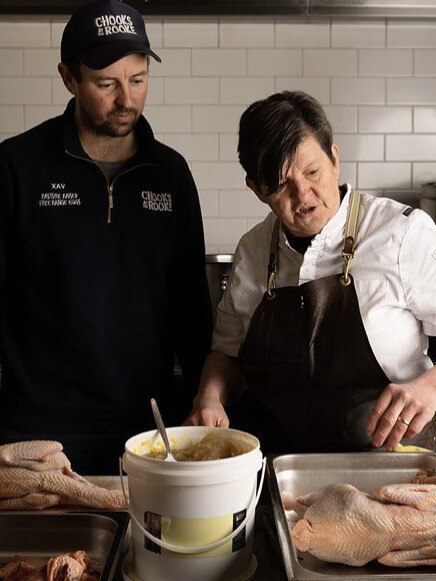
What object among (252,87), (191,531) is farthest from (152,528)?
(252,87)

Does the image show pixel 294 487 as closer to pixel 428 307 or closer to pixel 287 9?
pixel 428 307

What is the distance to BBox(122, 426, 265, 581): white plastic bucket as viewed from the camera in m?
1.14

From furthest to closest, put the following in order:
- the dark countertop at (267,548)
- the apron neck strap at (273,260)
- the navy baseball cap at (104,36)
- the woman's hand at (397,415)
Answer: the navy baseball cap at (104,36), the apron neck strap at (273,260), the woman's hand at (397,415), the dark countertop at (267,548)

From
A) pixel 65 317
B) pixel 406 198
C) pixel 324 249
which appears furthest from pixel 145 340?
pixel 406 198

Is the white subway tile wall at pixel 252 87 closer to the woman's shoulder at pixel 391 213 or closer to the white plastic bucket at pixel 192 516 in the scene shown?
the woman's shoulder at pixel 391 213

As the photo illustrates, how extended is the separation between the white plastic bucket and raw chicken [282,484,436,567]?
0.49 ft

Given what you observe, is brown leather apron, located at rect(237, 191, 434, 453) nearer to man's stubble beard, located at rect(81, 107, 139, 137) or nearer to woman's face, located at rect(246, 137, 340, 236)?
woman's face, located at rect(246, 137, 340, 236)

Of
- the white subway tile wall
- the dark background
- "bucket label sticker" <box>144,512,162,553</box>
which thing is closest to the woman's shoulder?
"bucket label sticker" <box>144,512,162,553</box>

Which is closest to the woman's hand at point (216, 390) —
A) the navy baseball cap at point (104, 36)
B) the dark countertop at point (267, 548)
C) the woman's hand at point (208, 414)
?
the woman's hand at point (208, 414)

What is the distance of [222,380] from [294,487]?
402 mm

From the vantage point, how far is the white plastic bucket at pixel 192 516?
1.14 metres

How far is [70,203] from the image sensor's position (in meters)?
2.20

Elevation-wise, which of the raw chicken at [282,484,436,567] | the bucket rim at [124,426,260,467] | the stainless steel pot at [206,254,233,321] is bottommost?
the raw chicken at [282,484,436,567]

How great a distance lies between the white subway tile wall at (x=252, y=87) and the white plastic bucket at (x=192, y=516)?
2.65 m
